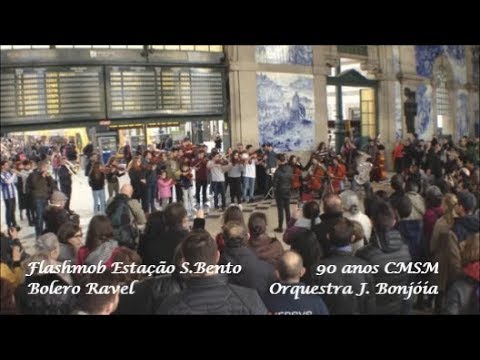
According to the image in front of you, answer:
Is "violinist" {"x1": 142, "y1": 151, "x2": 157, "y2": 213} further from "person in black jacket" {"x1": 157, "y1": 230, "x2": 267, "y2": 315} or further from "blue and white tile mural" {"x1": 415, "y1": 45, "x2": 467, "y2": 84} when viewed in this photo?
"blue and white tile mural" {"x1": 415, "y1": 45, "x2": 467, "y2": 84}

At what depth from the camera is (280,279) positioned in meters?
4.05

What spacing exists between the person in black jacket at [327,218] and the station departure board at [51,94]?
6.76ft

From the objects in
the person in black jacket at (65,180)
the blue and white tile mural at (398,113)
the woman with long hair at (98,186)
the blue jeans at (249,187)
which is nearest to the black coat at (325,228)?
the blue jeans at (249,187)

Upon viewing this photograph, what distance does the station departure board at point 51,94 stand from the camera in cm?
481

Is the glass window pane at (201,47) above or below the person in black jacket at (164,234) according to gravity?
above

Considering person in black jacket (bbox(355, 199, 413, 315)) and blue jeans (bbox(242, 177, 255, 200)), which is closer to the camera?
person in black jacket (bbox(355, 199, 413, 315))

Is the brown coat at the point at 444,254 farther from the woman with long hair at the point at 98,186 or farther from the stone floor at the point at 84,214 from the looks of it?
the woman with long hair at the point at 98,186

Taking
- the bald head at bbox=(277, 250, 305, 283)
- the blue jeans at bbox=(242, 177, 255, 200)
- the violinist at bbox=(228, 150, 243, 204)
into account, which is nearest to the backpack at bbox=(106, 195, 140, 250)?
the violinist at bbox=(228, 150, 243, 204)

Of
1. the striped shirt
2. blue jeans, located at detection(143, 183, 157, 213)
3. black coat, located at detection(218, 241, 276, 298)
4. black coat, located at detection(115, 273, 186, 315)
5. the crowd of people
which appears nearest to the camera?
black coat, located at detection(115, 273, 186, 315)

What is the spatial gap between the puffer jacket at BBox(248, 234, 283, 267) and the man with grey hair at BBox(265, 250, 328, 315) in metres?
0.20

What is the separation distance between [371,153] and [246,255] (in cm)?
162

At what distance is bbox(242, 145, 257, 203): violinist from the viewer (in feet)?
16.7

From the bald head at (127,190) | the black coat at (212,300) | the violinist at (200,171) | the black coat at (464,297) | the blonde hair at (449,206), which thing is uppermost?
the violinist at (200,171)
